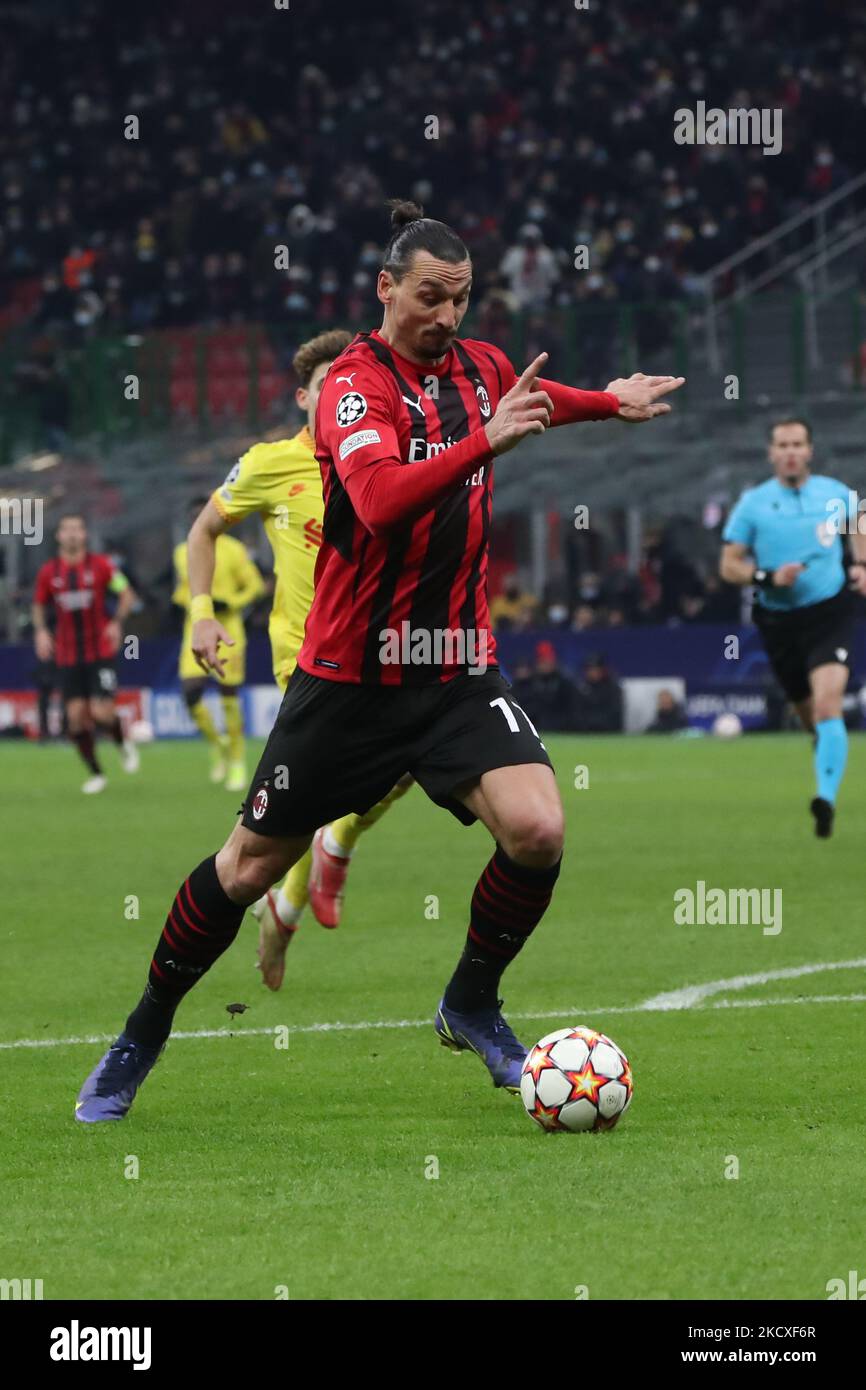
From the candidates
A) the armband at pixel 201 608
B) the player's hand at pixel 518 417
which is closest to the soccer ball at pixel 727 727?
the armband at pixel 201 608

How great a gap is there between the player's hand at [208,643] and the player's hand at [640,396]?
1.74m

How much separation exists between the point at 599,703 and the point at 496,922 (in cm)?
2057

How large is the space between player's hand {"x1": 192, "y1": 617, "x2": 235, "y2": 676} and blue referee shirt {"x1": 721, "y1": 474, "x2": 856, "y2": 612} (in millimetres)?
6207

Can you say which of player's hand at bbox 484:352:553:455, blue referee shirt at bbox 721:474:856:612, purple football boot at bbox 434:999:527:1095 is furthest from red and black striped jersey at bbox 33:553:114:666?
player's hand at bbox 484:352:553:455

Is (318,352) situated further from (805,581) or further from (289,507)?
(805,581)

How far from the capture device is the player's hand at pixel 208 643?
288 inches

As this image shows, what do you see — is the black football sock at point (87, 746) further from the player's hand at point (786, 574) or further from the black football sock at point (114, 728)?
the player's hand at point (786, 574)

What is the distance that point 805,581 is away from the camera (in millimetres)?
13094

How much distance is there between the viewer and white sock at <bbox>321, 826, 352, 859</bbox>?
8852 mm

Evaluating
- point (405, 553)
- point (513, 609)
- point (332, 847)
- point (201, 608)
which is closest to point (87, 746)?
point (513, 609)

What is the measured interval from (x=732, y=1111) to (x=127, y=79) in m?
34.8

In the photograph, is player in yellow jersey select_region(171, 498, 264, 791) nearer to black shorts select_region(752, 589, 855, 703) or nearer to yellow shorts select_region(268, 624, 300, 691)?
black shorts select_region(752, 589, 855, 703)
